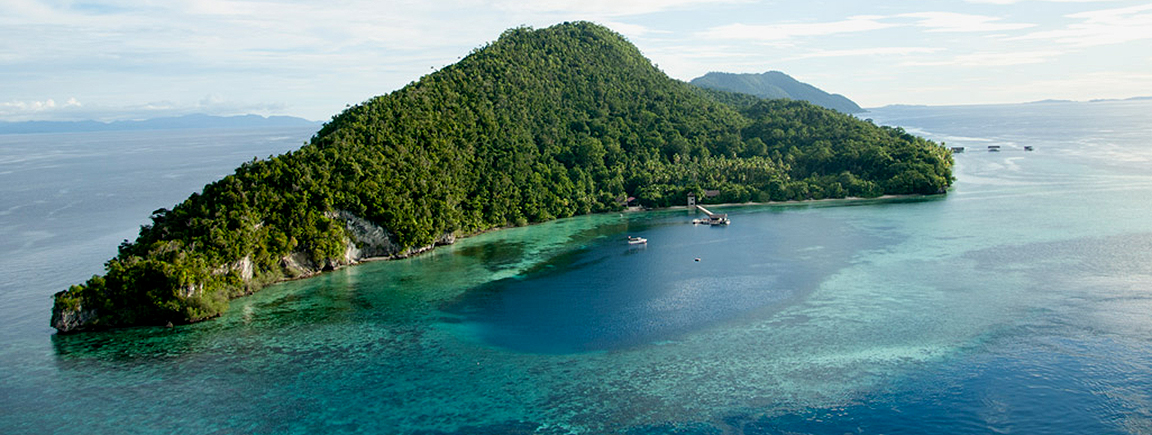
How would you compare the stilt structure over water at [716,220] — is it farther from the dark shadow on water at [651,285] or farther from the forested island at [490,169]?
the forested island at [490,169]

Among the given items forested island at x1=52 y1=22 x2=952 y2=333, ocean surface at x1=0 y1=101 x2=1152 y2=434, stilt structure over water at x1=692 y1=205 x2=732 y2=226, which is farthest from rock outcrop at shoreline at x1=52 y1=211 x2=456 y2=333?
stilt structure over water at x1=692 y1=205 x2=732 y2=226

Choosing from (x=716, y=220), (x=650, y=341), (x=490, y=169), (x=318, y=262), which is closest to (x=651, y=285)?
(x=650, y=341)

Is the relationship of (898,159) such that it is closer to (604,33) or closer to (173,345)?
(604,33)

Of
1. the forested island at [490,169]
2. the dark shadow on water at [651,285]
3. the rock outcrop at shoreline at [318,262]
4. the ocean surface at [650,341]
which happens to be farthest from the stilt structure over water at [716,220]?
the rock outcrop at shoreline at [318,262]

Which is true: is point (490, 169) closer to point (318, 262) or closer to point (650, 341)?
point (318, 262)

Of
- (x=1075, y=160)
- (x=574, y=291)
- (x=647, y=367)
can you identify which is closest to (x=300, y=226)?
(x=574, y=291)

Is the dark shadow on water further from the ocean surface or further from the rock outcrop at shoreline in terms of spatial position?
the rock outcrop at shoreline
